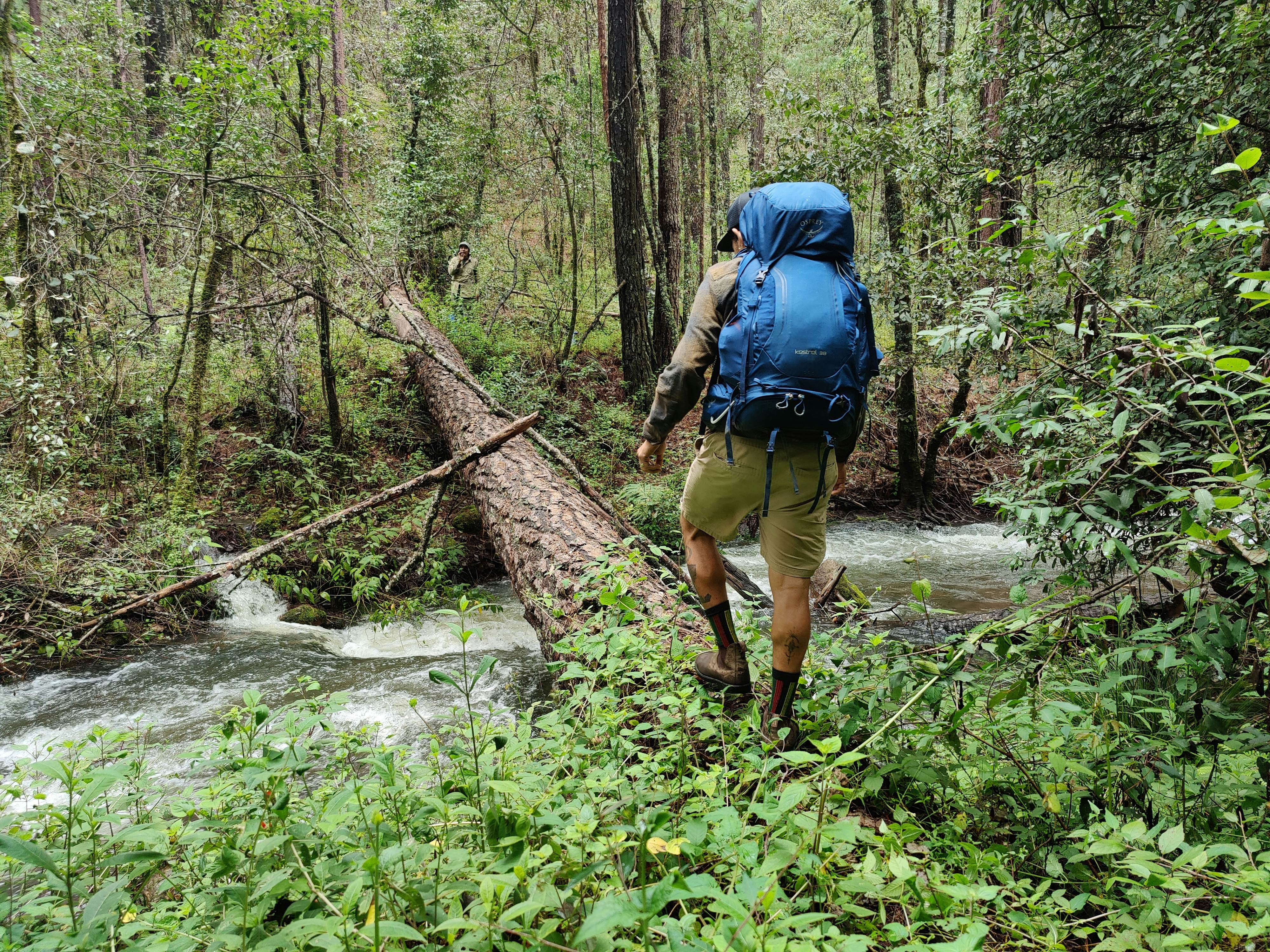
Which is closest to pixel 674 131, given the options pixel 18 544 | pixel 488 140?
pixel 488 140

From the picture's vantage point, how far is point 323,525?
17.8ft

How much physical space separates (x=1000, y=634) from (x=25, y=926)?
299 cm

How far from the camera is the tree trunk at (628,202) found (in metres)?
10.2

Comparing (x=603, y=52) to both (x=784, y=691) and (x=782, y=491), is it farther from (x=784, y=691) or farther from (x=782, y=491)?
(x=784, y=691)

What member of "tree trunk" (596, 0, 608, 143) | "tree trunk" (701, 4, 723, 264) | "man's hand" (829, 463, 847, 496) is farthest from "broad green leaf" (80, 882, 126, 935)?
"tree trunk" (701, 4, 723, 264)

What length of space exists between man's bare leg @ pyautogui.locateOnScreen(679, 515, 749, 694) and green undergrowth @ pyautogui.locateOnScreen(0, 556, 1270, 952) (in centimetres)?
12

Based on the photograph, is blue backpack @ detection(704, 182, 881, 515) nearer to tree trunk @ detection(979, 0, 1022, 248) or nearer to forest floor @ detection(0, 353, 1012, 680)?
tree trunk @ detection(979, 0, 1022, 248)

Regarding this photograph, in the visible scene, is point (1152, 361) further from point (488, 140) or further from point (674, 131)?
point (488, 140)

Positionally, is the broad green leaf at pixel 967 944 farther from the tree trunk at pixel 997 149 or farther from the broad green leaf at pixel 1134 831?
the tree trunk at pixel 997 149

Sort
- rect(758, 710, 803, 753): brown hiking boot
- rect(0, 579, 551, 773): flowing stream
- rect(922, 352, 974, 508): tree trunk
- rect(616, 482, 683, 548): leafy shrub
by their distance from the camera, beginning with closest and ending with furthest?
1. rect(758, 710, 803, 753): brown hiking boot
2. rect(0, 579, 551, 773): flowing stream
3. rect(616, 482, 683, 548): leafy shrub
4. rect(922, 352, 974, 508): tree trunk

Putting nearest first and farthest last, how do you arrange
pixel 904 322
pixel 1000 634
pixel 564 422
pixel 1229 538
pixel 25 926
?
pixel 25 926 < pixel 1229 538 < pixel 1000 634 < pixel 904 322 < pixel 564 422

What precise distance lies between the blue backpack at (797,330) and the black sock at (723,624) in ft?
1.54

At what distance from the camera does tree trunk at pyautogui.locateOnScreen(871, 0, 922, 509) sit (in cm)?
794

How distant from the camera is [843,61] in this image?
16016mm
